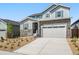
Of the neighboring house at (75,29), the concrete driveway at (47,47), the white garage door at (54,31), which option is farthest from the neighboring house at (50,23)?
the concrete driveway at (47,47)

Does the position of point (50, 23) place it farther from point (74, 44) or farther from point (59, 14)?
point (74, 44)

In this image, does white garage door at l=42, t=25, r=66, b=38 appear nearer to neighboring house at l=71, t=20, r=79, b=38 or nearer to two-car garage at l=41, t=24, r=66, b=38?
two-car garage at l=41, t=24, r=66, b=38

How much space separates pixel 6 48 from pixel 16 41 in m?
1.00

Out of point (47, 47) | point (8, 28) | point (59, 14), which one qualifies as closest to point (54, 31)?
point (59, 14)

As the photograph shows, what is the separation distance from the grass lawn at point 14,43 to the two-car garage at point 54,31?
123 cm

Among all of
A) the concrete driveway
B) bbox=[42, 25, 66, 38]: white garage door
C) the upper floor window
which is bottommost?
the concrete driveway

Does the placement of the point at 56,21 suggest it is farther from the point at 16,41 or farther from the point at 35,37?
the point at 16,41

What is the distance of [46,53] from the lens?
13125 millimetres

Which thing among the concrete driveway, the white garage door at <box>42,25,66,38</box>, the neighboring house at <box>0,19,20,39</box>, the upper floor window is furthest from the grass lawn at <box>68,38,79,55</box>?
the neighboring house at <box>0,19,20,39</box>

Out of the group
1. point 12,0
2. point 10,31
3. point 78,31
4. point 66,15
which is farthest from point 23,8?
point 78,31

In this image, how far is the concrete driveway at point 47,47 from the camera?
1341cm

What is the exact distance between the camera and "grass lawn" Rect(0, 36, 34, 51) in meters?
15.1

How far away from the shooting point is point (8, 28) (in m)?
16.0

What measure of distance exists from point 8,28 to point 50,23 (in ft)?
10.2
